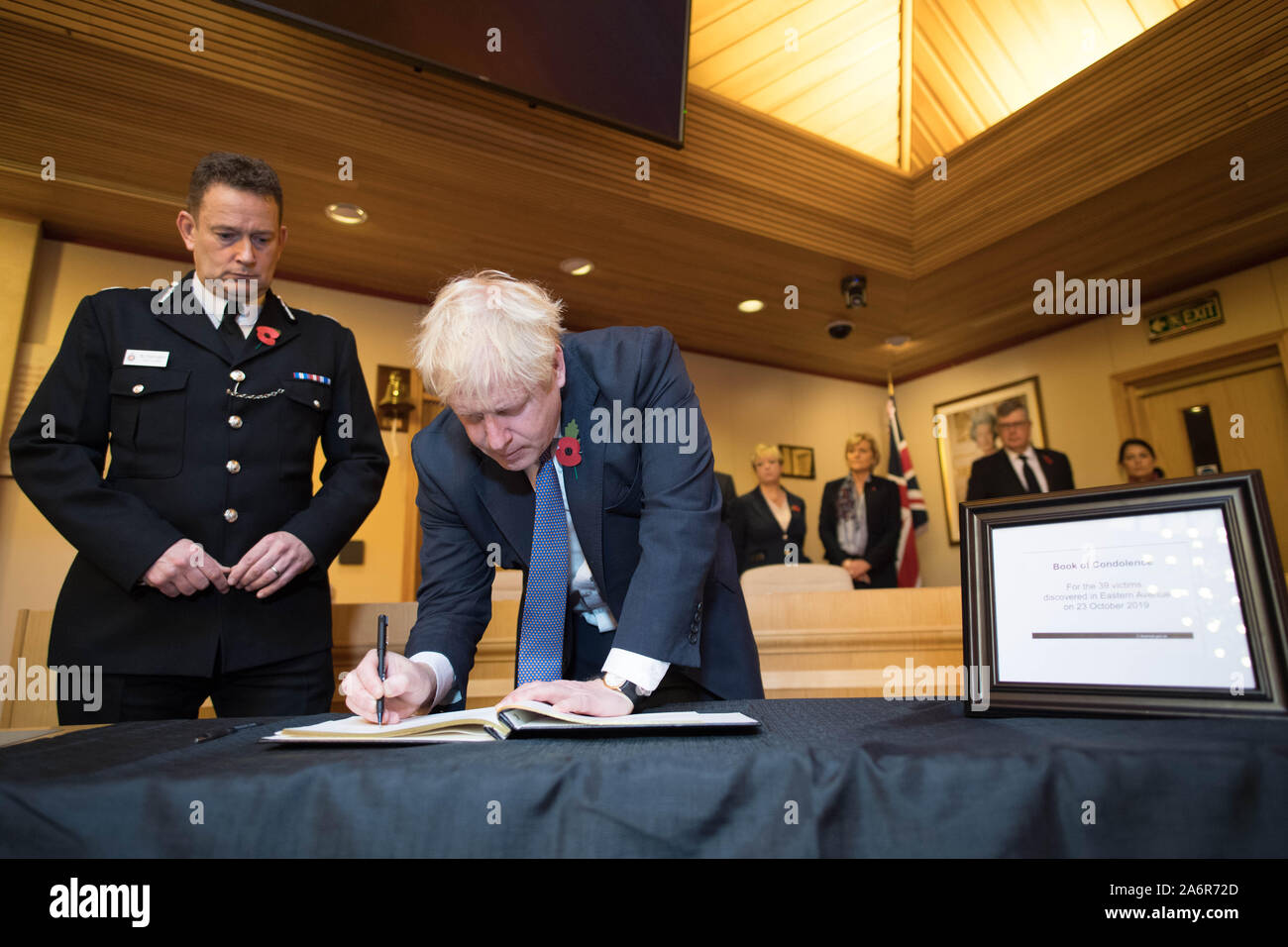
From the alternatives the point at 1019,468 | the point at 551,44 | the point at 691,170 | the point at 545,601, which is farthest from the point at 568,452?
the point at 1019,468

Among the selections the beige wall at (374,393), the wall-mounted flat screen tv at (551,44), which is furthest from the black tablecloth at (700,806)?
the wall-mounted flat screen tv at (551,44)

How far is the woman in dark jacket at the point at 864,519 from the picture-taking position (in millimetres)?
5523

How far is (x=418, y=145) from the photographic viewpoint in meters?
3.67

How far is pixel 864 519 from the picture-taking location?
18.6 feet

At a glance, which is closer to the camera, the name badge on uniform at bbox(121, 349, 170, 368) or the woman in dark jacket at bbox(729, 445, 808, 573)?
the name badge on uniform at bbox(121, 349, 170, 368)

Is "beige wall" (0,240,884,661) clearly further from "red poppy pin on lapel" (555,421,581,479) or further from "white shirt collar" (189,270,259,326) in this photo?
"red poppy pin on lapel" (555,421,581,479)

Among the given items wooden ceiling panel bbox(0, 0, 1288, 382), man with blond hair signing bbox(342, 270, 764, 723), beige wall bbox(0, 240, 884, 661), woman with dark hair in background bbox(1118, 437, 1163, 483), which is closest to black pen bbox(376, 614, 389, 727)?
man with blond hair signing bbox(342, 270, 764, 723)

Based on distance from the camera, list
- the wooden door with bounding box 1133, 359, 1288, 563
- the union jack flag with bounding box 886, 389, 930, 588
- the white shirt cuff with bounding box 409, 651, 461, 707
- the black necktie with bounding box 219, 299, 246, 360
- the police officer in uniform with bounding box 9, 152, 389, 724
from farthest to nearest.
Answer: the union jack flag with bounding box 886, 389, 930, 588, the wooden door with bounding box 1133, 359, 1288, 563, the black necktie with bounding box 219, 299, 246, 360, the police officer in uniform with bounding box 9, 152, 389, 724, the white shirt cuff with bounding box 409, 651, 461, 707

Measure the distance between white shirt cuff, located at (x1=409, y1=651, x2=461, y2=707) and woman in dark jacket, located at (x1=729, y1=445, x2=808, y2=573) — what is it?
4023 mm

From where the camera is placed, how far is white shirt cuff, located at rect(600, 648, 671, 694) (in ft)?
3.58

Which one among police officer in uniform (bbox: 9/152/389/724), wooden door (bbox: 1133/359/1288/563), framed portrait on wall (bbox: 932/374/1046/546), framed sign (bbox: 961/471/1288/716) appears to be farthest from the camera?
framed portrait on wall (bbox: 932/374/1046/546)
